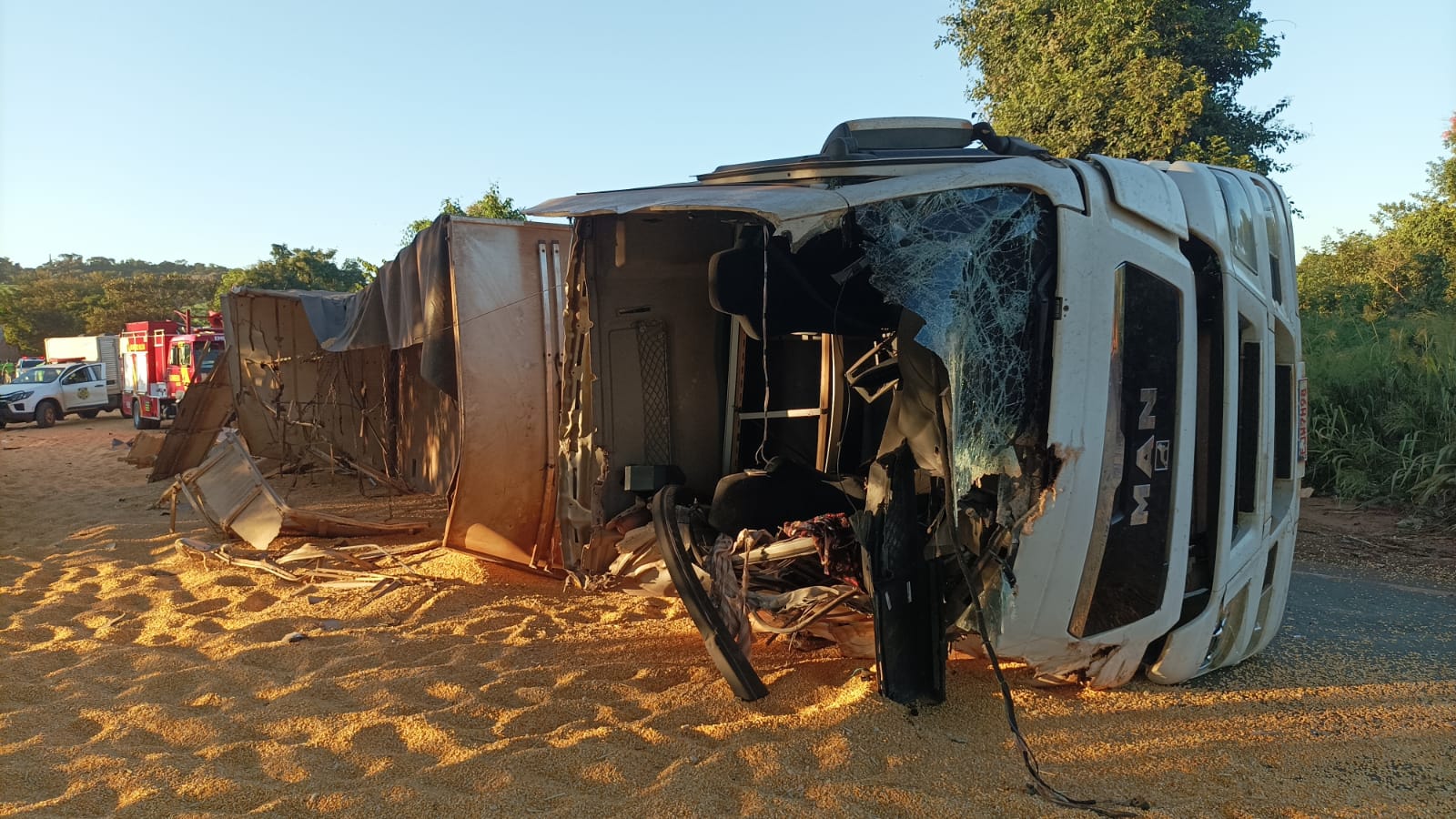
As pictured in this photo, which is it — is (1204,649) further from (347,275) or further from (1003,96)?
(347,275)

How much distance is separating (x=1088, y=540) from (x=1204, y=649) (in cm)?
85

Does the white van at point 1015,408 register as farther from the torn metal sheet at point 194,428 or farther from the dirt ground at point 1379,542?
the torn metal sheet at point 194,428

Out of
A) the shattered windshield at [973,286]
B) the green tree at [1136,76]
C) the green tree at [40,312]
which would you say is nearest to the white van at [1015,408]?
the shattered windshield at [973,286]

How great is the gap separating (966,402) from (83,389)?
25.7 meters

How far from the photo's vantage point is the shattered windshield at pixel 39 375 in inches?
858

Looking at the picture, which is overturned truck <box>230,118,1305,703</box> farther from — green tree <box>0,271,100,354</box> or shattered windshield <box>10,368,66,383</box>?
green tree <box>0,271,100,354</box>

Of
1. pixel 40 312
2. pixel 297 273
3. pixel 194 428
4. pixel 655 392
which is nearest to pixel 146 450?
pixel 194 428

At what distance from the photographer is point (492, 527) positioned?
17.0 feet

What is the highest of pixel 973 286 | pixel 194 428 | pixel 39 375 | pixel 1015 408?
pixel 39 375

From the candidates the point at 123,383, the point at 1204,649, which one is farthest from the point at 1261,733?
the point at 123,383

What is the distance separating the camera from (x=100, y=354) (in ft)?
87.5

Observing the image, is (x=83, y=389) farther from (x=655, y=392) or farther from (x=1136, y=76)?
(x=1136, y=76)

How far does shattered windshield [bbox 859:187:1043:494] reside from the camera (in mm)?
2951

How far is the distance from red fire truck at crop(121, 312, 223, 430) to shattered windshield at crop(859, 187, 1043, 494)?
1656 centimetres
